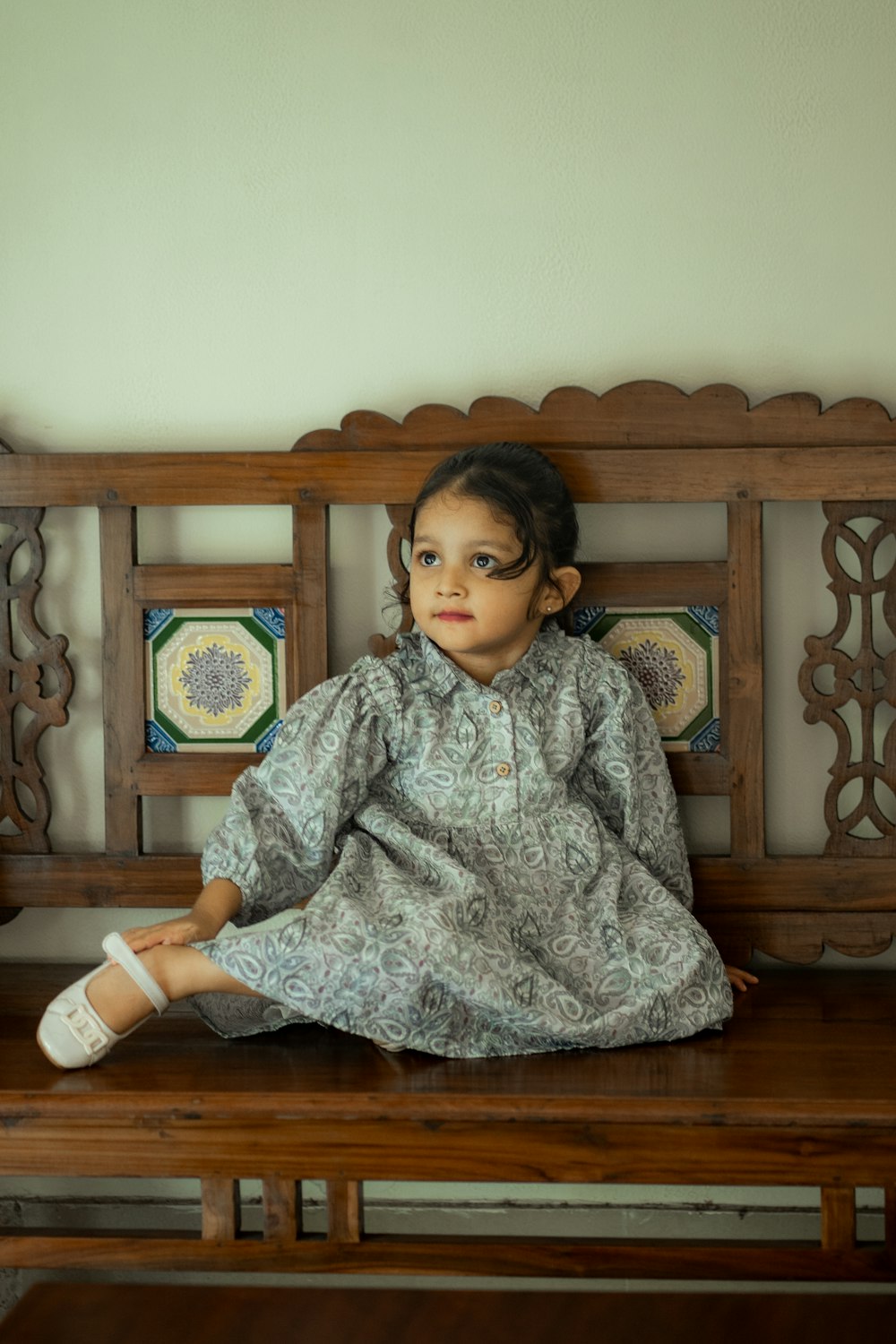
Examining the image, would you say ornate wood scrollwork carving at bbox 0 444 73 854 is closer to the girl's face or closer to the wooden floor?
the girl's face

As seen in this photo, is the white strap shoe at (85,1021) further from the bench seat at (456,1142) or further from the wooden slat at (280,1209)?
the wooden slat at (280,1209)

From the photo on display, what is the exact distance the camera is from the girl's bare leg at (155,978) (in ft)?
5.30

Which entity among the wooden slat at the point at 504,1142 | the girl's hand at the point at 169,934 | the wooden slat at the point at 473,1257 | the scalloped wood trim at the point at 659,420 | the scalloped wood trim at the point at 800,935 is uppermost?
the scalloped wood trim at the point at 659,420

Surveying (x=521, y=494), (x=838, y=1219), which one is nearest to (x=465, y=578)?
(x=521, y=494)

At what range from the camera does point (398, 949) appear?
1.63 metres

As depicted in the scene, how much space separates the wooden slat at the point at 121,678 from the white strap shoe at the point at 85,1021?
20.1 inches

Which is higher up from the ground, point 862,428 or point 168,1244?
point 862,428

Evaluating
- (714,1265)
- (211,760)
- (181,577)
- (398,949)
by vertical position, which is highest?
(181,577)

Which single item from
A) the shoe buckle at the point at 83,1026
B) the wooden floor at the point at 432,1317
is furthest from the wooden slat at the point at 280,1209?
the wooden floor at the point at 432,1317

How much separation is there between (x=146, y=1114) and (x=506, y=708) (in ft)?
2.53

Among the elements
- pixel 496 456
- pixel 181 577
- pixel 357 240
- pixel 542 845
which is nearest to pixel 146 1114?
pixel 542 845

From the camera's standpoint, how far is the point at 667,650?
210cm

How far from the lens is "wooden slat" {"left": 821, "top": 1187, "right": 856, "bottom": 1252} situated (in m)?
1.54

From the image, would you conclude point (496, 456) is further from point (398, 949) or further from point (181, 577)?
point (398, 949)
